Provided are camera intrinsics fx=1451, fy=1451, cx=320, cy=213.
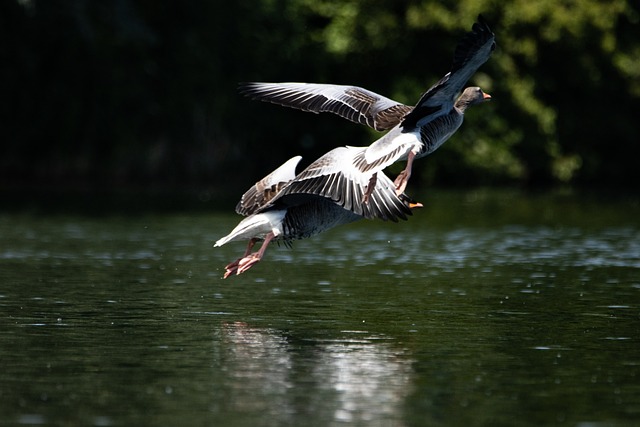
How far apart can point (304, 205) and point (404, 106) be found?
1.85 meters

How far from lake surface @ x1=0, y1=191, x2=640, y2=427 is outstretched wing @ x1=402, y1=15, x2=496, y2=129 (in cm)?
253

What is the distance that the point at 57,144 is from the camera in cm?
5300

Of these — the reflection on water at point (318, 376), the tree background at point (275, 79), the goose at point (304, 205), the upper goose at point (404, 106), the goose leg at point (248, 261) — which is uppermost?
the tree background at point (275, 79)

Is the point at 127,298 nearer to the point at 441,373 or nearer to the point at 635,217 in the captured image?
the point at 441,373

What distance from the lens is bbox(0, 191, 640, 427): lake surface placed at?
38.9 feet

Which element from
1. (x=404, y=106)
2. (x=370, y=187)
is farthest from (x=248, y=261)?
(x=404, y=106)

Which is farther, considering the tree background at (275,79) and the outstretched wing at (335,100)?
the tree background at (275,79)

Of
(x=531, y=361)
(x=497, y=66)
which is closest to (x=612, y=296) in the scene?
(x=531, y=361)

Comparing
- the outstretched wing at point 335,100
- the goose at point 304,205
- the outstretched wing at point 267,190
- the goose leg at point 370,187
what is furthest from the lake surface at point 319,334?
the outstretched wing at point 335,100

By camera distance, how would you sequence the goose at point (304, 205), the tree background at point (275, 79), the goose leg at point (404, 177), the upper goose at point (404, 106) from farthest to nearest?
the tree background at point (275, 79), the goose leg at point (404, 177), the upper goose at point (404, 106), the goose at point (304, 205)

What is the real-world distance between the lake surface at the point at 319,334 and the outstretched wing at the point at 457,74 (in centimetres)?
253

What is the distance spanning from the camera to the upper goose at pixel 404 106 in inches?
647

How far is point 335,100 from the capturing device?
19.5 m

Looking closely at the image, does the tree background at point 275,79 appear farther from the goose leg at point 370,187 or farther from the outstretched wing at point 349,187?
the goose leg at point 370,187
